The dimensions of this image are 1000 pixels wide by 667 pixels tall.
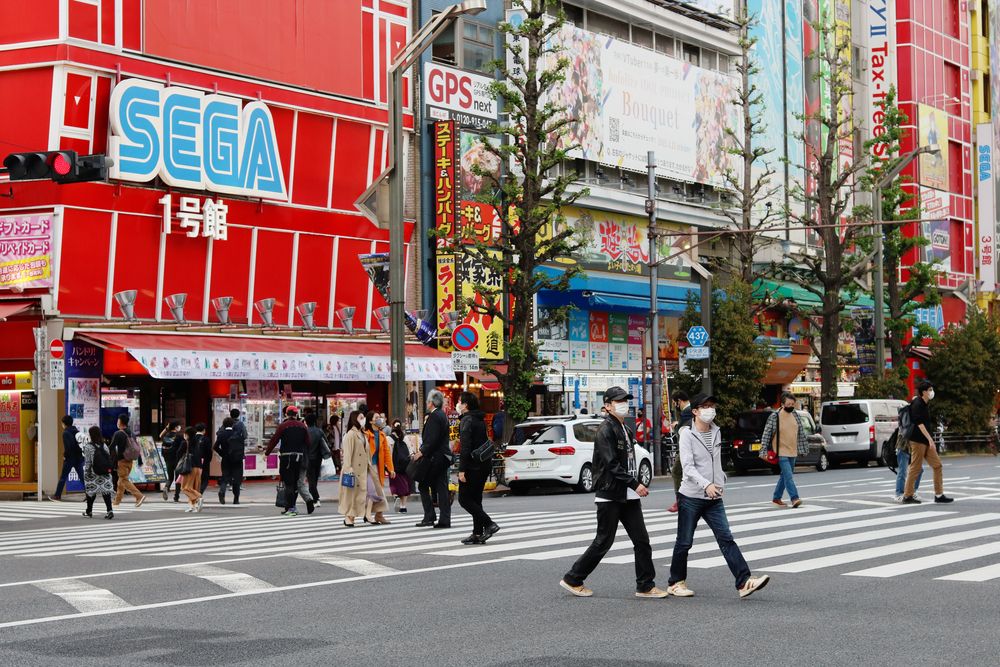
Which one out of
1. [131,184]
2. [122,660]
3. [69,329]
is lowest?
[122,660]

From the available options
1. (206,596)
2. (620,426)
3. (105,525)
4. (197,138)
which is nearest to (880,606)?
(620,426)

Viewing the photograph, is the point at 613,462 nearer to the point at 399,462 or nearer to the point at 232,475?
the point at 399,462

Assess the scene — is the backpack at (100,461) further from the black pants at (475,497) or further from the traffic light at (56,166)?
the black pants at (475,497)

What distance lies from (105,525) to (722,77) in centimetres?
3750

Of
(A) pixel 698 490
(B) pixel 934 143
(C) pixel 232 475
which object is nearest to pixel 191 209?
(C) pixel 232 475

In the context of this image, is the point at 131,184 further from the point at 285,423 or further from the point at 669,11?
the point at 669,11

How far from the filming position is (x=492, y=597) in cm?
1252

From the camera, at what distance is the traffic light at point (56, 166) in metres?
19.6

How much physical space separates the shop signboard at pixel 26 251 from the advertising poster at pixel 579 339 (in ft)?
63.6

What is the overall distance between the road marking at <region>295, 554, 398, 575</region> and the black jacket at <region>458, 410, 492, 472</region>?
7.06 ft

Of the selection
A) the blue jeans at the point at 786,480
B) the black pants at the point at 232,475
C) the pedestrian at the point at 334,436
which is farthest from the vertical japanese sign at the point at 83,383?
the blue jeans at the point at 786,480

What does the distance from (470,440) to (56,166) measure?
6.63m

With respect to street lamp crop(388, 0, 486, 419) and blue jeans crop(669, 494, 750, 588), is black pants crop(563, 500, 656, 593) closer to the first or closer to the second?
blue jeans crop(669, 494, 750, 588)

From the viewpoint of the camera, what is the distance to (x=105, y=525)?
23.5m
